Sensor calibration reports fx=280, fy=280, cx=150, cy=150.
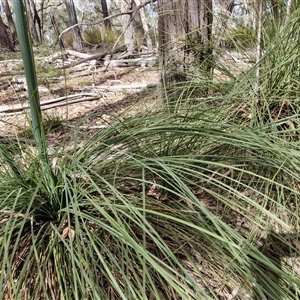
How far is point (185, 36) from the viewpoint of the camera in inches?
59.5

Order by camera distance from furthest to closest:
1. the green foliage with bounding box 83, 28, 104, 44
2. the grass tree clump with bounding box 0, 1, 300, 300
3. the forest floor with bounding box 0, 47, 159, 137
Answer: the green foliage with bounding box 83, 28, 104, 44 → the forest floor with bounding box 0, 47, 159, 137 → the grass tree clump with bounding box 0, 1, 300, 300

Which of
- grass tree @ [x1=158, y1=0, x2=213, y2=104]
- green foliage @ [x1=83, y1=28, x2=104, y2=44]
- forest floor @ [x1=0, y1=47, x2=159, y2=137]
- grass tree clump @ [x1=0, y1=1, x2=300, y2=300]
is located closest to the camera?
grass tree clump @ [x1=0, y1=1, x2=300, y2=300]

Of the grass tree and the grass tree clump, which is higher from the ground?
the grass tree

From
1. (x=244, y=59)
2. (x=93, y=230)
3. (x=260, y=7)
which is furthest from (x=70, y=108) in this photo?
(x=93, y=230)

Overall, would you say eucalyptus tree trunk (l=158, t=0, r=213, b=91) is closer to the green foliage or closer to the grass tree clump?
the grass tree clump

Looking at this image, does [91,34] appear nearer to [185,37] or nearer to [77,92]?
[77,92]

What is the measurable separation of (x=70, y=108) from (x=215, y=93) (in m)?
1.78

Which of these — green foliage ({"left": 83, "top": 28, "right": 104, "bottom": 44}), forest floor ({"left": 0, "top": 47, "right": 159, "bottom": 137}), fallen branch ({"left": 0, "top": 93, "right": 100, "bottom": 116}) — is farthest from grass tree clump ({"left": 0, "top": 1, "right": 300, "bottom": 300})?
green foliage ({"left": 83, "top": 28, "right": 104, "bottom": 44})

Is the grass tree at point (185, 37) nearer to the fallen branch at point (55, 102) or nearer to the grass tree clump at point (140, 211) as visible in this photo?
the grass tree clump at point (140, 211)

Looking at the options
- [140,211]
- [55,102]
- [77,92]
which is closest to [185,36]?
[140,211]

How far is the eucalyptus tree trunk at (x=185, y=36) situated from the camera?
1517 mm

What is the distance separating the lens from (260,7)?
4.04 ft

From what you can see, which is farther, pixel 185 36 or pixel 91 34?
pixel 91 34

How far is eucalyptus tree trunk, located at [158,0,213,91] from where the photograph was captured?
152cm
